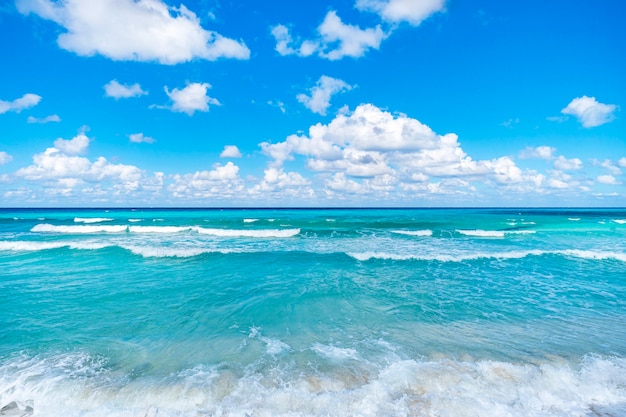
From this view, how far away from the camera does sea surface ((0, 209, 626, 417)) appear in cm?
517

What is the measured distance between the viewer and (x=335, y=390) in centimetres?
543

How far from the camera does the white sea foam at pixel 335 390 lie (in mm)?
4930

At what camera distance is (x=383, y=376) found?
229 inches

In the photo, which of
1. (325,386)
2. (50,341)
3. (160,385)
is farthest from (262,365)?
(50,341)

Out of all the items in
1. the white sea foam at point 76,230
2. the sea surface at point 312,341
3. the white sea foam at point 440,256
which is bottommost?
the white sea foam at point 76,230

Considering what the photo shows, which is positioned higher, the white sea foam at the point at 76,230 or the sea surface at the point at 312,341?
the sea surface at the point at 312,341

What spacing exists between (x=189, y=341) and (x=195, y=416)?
297cm

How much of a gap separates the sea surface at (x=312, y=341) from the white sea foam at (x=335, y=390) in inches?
1.1

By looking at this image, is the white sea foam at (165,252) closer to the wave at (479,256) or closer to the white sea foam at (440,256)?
the white sea foam at (440,256)

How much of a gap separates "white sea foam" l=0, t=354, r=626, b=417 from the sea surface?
29 millimetres

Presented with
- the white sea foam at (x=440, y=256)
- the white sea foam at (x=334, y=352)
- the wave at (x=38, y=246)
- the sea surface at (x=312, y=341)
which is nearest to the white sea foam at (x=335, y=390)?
the sea surface at (x=312, y=341)

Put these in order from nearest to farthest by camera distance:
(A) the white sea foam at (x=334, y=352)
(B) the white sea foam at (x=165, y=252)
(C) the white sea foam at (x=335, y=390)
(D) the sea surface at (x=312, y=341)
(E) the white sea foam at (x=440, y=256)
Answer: (C) the white sea foam at (x=335, y=390) → (D) the sea surface at (x=312, y=341) → (A) the white sea foam at (x=334, y=352) → (E) the white sea foam at (x=440, y=256) → (B) the white sea foam at (x=165, y=252)

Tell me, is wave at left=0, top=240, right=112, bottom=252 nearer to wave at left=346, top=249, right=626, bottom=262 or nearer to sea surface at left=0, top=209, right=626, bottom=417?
sea surface at left=0, top=209, right=626, bottom=417

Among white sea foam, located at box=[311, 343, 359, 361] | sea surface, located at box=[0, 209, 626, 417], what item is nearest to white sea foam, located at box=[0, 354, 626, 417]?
sea surface, located at box=[0, 209, 626, 417]
